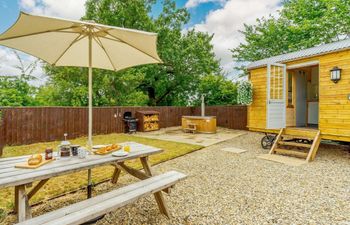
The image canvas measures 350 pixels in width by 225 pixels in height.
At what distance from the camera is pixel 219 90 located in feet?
44.3

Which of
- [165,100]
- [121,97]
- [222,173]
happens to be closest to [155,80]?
[165,100]

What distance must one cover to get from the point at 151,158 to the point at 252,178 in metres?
2.34

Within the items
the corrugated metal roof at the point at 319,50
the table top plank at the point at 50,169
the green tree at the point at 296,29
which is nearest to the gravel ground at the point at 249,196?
the table top plank at the point at 50,169

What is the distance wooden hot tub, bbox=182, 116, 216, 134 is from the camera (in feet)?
33.2

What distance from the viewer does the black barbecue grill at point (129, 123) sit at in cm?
1010

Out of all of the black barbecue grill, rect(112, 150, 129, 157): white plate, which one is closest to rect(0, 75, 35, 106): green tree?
the black barbecue grill

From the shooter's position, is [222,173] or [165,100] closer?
[222,173]

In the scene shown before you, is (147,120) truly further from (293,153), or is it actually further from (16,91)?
(293,153)

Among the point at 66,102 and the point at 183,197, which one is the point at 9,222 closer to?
the point at 183,197

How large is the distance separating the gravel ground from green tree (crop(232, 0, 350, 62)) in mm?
9790

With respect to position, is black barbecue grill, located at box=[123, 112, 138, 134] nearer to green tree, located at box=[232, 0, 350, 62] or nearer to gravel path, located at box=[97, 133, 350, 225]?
gravel path, located at box=[97, 133, 350, 225]

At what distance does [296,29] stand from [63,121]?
510 inches

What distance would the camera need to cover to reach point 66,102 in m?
11.2

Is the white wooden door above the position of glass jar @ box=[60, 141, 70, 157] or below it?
above
